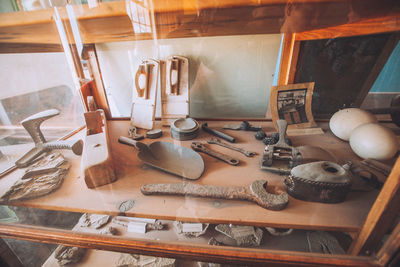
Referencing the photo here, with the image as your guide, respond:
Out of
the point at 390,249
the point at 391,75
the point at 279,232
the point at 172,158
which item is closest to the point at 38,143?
the point at 172,158

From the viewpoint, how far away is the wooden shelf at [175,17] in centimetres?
62

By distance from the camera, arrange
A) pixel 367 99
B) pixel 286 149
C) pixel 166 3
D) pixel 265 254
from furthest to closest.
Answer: pixel 367 99
pixel 286 149
pixel 166 3
pixel 265 254

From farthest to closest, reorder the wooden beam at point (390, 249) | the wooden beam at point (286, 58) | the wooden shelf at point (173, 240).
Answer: the wooden beam at point (286, 58), the wooden shelf at point (173, 240), the wooden beam at point (390, 249)

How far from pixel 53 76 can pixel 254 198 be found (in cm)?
100

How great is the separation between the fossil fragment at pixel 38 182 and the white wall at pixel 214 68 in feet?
2.24

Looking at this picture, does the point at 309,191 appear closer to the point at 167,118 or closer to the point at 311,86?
the point at 311,86

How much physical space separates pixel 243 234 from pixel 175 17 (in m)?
1.03

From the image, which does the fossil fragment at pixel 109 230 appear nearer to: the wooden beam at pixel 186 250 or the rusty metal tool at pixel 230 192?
the wooden beam at pixel 186 250

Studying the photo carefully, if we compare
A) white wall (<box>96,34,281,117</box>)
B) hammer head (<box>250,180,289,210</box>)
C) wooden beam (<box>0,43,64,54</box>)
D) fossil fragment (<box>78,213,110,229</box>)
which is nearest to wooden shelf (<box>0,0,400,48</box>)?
wooden beam (<box>0,43,64,54</box>)

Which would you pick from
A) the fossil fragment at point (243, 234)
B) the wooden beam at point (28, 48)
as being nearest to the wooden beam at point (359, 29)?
the fossil fragment at point (243, 234)

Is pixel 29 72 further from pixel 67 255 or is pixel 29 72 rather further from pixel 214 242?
pixel 214 242

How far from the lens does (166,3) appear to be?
0.65 metres

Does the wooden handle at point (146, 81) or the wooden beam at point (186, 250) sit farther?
the wooden handle at point (146, 81)

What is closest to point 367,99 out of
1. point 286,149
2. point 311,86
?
point 311,86
